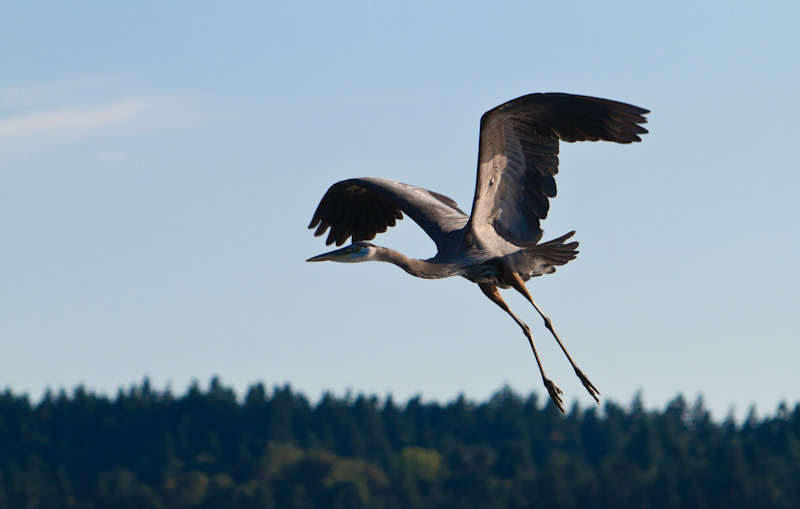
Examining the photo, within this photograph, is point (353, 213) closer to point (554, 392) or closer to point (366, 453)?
point (554, 392)

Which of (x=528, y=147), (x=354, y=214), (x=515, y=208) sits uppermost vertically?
(x=354, y=214)

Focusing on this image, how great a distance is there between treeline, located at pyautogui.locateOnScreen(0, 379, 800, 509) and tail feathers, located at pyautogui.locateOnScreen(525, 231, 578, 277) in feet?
346

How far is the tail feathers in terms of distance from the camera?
17.3m

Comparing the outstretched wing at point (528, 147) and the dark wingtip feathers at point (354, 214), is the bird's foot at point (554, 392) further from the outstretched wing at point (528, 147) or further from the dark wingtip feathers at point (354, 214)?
the dark wingtip feathers at point (354, 214)

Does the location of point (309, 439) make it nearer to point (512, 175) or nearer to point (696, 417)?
point (696, 417)

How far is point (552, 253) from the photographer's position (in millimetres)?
17422

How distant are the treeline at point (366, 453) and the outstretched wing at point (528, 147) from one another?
10525 centimetres

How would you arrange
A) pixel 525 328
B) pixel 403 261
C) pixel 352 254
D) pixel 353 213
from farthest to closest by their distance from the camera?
pixel 353 213
pixel 525 328
pixel 403 261
pixel 352 254

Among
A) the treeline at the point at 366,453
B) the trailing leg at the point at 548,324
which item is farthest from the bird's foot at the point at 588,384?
the treeline at the point at 366,453

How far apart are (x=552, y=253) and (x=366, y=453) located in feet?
480

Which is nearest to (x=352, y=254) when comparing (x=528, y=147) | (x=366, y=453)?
(x=528, y=147)

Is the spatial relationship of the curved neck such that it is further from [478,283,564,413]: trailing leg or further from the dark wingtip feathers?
the dark wingtip feathers

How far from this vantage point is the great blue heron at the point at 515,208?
55.8 feet

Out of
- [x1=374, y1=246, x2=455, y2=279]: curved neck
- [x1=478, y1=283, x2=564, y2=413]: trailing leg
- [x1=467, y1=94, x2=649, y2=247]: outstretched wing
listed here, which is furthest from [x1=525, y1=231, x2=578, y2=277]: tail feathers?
[x1=374, y1=246, x2=455, y2=279]: curved neck
